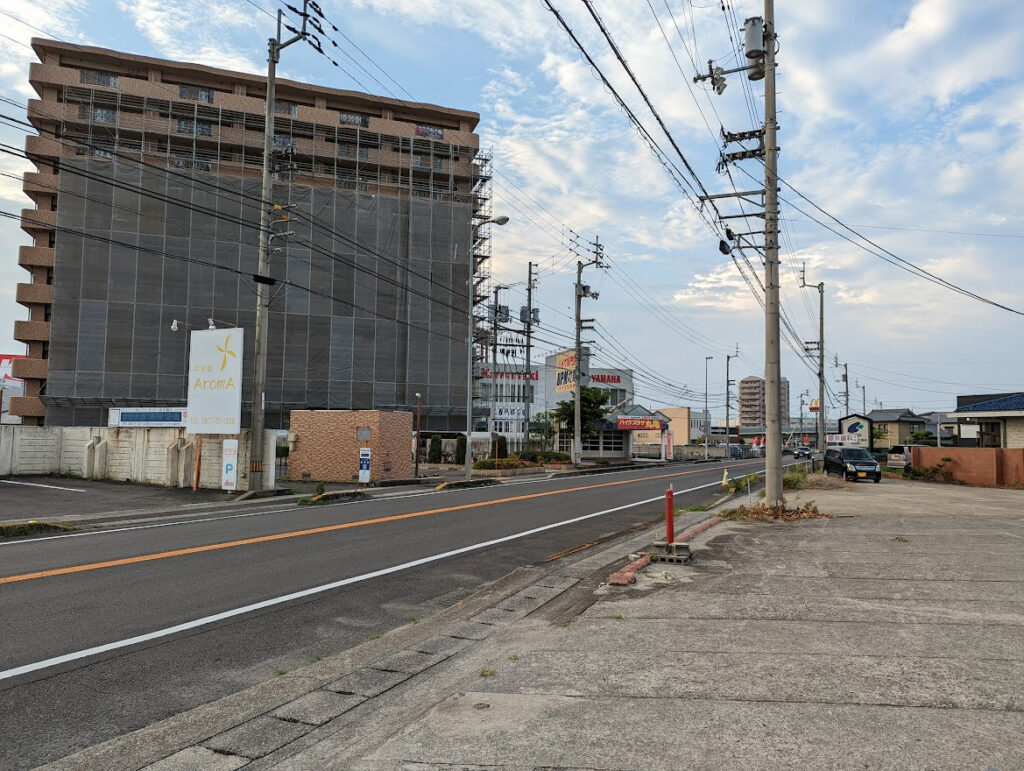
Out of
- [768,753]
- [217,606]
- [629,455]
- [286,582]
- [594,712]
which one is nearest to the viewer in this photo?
[768,753]

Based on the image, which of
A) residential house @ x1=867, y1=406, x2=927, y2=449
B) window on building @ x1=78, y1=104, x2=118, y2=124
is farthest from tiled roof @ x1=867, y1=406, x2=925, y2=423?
window on building @ x1=78, y1=104, x2=118, y2=124

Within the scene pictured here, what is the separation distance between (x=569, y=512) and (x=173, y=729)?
13.7 m

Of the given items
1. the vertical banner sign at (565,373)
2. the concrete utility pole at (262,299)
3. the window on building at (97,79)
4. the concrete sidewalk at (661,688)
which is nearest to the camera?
the concrete sidewalk at (661,688)

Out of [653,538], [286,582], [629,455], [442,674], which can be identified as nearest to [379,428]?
[653,538]

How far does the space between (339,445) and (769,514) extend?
64.0ft

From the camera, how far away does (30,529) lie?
42.7 feet

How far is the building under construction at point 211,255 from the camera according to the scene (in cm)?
4809

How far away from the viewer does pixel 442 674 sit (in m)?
5.34

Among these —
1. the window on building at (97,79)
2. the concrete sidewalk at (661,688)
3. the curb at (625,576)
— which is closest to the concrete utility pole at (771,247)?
the concrete sidewalk at (661,688)

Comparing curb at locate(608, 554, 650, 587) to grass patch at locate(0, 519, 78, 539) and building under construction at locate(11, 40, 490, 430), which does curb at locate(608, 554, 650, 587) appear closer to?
grass patch at locate(0, 519, 78, 539)

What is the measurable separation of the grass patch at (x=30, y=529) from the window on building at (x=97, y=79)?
5601cm

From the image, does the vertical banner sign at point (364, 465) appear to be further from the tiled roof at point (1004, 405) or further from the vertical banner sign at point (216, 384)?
the tiled roof at point (1004, 405)

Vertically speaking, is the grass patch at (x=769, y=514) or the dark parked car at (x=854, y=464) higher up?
the dark parked car at (x=854, y=464)

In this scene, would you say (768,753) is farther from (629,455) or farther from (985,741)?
(629,455)
